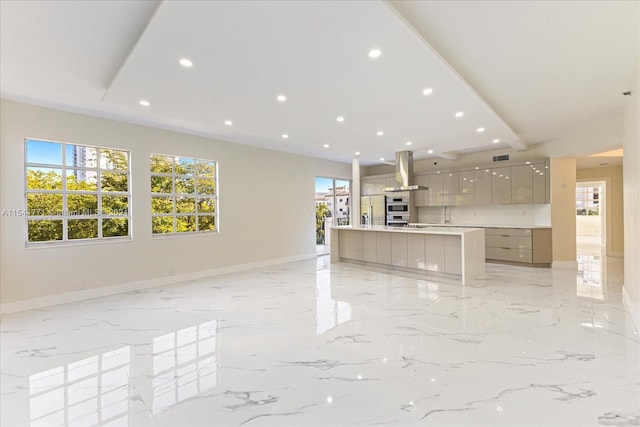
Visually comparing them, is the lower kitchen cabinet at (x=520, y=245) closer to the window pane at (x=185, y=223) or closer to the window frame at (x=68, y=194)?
the window pane at (x=185, y=223)

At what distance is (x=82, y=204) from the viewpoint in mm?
4895

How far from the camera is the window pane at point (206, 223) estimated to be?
20.9ft

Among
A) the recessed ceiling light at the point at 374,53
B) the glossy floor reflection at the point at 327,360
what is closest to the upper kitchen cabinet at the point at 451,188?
the glossy floor reflection at the point at 327,360

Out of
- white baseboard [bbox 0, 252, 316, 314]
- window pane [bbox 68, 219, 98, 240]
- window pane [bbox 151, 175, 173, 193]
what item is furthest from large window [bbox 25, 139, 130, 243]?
white baseboard [bbox 0, 252, 316, 314]

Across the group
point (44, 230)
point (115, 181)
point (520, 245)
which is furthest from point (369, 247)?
point (44, 230)

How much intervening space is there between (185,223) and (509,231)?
698 centimetres

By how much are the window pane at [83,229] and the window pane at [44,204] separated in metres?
0.25

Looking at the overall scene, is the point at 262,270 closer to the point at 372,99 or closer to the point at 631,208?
the point at 372,99

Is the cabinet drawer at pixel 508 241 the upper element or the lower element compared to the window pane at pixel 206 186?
lower

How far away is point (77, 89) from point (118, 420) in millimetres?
3754

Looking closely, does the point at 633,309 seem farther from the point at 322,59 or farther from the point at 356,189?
the point at 356,189

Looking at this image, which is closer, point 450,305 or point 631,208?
point 631,208

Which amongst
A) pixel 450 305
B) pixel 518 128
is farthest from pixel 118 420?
pixel 518 128

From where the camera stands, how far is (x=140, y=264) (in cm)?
533
